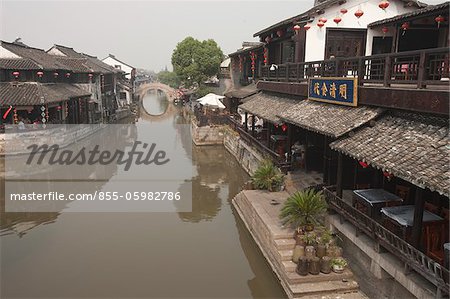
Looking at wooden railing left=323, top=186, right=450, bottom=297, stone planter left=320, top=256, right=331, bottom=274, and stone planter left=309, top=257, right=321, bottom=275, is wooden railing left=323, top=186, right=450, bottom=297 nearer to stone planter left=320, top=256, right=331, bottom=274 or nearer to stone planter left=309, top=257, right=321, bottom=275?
stone planter left=320, top=256, right=331, bottom=274

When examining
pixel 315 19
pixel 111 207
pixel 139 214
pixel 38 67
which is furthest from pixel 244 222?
pixel 38 67

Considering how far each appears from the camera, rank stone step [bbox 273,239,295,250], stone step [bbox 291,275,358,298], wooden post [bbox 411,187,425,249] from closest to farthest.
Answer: wooden post [bbox 411,187,425,249]
stone step [bbox 291,275,358,298]
stone step [bbox 273,239,295,250]

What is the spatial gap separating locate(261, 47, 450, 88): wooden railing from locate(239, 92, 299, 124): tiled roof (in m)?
0.96

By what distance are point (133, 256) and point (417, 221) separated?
8.40 meters

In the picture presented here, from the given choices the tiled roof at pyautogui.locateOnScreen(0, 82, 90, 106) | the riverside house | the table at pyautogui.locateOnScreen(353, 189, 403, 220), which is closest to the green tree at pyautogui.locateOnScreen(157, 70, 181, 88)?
the tiled roof at pyautogui.locateOnScreen(0, 82, 90, 106)

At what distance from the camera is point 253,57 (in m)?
28.4

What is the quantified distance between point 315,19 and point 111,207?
1222 centimetres

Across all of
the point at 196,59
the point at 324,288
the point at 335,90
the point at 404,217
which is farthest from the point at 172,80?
the point at 404,217

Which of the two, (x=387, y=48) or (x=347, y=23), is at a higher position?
(x=347, y=23)

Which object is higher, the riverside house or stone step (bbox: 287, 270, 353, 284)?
the riverside house

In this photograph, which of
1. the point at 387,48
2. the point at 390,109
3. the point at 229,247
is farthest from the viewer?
the point at 387,48

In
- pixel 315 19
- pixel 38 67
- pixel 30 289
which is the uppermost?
pixel 315 19

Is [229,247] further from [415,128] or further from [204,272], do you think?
[415,128]

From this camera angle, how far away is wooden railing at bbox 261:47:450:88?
775 cm
